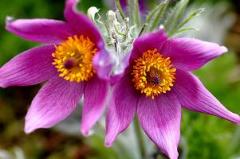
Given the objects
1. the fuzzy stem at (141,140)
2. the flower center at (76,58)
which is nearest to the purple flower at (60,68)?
the flower center at (76,58)

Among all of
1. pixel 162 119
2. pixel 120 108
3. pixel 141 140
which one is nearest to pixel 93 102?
pixel 120 108

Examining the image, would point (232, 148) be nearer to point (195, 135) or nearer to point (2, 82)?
point (195, 135)

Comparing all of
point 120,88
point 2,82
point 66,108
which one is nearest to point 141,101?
point 120,88

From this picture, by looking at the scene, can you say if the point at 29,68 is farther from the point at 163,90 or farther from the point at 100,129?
the point at 100,129

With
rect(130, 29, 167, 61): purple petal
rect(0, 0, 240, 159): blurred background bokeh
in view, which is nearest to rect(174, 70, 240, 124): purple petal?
rect(130, 29, 167, 61): purple petal

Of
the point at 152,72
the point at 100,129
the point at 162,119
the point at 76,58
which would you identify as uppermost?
the point at 76,58
